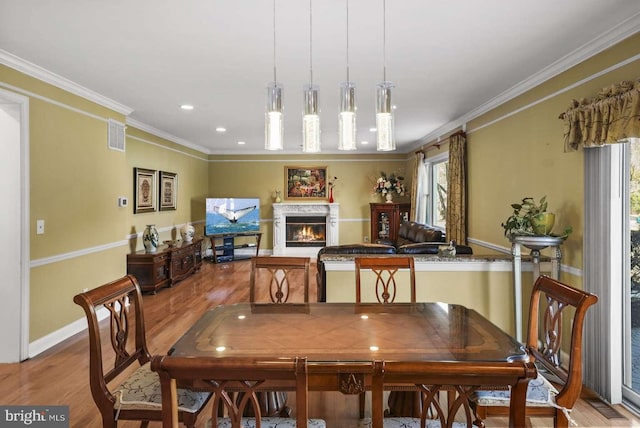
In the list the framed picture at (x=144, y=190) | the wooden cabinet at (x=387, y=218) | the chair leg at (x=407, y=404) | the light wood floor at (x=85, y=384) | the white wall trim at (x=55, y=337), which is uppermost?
the framed picture at (x=144, y=190)

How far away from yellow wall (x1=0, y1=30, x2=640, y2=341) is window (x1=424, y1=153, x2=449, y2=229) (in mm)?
1698

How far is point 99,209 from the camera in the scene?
4266mm

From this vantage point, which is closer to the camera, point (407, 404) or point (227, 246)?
point (407, 404)

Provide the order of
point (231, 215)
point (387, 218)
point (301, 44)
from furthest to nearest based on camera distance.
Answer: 1. point (387, 218)
2. point (231, 215)
3. point (301, 44)

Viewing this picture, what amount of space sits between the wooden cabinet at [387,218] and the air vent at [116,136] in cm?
509

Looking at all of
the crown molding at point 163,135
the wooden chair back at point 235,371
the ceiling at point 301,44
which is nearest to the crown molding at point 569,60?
the ceiling at point 301,44

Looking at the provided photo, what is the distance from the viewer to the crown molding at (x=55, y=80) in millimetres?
3008

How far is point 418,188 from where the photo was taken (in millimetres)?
7281

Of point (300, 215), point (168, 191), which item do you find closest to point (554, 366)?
point (168, 191)

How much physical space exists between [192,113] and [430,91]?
2.94m

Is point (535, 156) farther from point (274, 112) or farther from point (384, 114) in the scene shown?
point (274, 112)

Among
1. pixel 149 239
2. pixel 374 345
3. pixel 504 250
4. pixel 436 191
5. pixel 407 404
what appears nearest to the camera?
pixel 374 345

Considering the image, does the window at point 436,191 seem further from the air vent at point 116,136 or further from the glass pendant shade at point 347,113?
the glass pendant shade at point 347,113

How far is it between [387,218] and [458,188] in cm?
322
